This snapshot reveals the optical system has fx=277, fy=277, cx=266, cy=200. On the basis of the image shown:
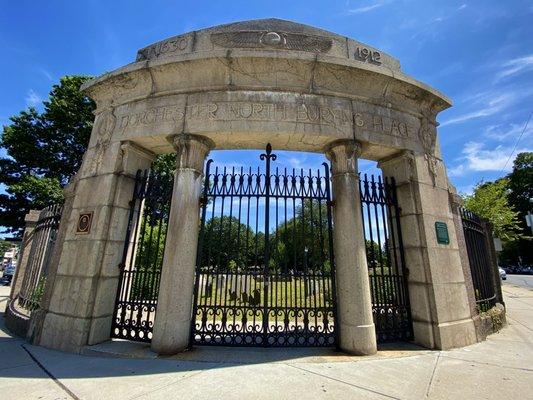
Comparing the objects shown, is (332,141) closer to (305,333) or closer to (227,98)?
(227,98)

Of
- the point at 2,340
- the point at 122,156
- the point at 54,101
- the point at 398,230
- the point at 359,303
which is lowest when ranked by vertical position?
the point at 2,340

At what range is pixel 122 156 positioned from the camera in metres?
5.15

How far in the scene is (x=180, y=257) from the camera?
13.9ft

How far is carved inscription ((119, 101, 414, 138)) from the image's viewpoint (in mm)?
4859

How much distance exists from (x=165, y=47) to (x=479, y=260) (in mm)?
8423

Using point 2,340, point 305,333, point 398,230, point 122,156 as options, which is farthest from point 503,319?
point 2,340

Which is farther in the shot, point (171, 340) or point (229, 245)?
point (229, 245)

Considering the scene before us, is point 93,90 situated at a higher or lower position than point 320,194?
higher

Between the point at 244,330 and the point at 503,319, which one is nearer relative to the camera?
the point at 244,330

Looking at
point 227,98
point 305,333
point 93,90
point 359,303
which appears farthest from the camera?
point 93,90

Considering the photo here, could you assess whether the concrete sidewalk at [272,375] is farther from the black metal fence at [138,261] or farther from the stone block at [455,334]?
the black metal fence at [138,261]

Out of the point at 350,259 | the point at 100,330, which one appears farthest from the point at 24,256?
the point at 350,259

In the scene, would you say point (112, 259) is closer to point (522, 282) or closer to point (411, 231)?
point (411, 231)

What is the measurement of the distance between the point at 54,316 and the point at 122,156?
9.46 feet
